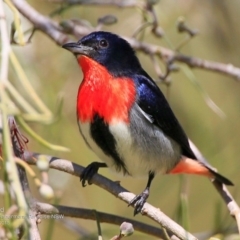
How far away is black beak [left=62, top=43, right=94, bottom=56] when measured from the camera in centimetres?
297

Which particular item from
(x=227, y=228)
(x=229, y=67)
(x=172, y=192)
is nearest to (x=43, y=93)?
(x=229, y=67)

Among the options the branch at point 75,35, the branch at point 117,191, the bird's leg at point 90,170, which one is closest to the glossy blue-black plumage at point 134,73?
the branch at point 75,35

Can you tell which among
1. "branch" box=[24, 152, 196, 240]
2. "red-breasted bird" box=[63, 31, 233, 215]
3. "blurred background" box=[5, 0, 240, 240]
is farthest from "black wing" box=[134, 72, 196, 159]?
"branch" box=[24, 152, 196, 240]

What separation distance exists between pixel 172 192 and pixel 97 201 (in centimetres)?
121

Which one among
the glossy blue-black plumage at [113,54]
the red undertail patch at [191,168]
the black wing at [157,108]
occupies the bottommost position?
the red undertail patch at [191,168]

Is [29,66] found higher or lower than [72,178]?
higher

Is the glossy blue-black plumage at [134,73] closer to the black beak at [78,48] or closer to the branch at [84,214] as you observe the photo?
the black beak at [78,48]

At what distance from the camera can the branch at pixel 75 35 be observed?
3164 millimetres

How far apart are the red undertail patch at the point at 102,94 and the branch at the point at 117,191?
0.53 m

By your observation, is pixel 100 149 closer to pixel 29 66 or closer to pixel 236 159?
pixel 29 66

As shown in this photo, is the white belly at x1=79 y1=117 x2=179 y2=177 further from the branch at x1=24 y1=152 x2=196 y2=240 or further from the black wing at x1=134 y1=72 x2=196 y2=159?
the branch at x1=24 y1=152 x2=196 y2=240

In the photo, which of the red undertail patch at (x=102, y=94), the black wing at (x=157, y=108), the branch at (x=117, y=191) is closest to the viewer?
the branch at (x=117, y=191)

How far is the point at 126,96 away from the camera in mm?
3004

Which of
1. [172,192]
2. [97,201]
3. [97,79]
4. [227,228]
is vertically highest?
[97,79]
